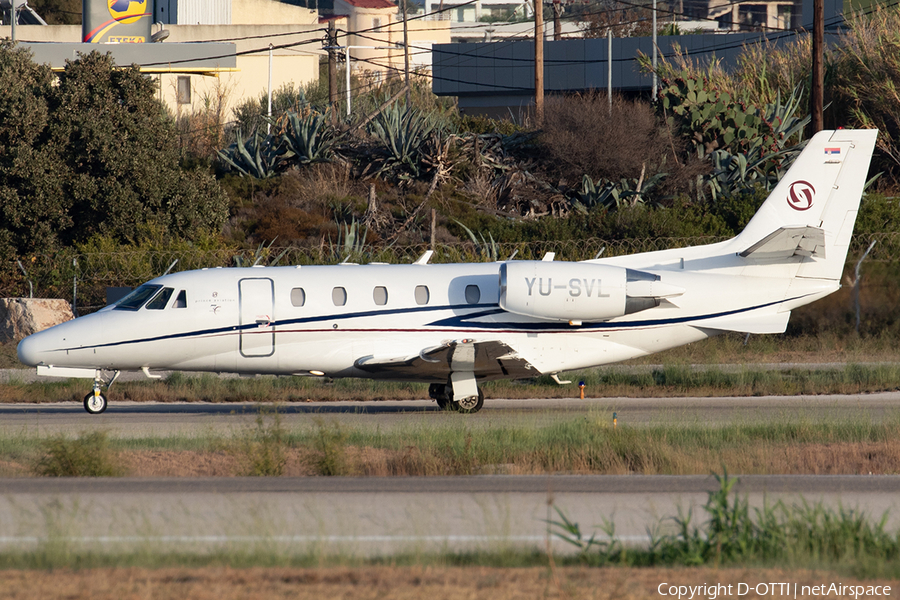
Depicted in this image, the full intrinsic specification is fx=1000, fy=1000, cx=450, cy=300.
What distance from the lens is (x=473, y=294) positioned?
17328 millimetres

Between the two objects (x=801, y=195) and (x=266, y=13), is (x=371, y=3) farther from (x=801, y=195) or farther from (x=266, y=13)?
(x=801, y=195)

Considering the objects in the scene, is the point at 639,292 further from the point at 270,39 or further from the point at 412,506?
the point at 270,39

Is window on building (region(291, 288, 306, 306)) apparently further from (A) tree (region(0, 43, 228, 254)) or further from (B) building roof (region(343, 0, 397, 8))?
(B) building roof (region(343, 0, 397, 8))

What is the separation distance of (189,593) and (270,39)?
6057cm

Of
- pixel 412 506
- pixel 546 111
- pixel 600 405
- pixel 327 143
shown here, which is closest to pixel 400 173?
pixel 327 143

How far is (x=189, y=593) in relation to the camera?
6238mm

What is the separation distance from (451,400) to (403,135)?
20.0 m

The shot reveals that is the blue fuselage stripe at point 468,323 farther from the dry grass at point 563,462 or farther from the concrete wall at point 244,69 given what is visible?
the concrete wall at point 244,69

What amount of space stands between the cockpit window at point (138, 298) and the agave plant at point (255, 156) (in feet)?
63.6

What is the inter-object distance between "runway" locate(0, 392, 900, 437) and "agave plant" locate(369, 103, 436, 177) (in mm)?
18009

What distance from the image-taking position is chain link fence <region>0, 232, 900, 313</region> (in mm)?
26297

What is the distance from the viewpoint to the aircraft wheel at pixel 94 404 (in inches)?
667

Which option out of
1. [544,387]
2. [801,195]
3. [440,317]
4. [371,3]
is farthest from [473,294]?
[371,3]

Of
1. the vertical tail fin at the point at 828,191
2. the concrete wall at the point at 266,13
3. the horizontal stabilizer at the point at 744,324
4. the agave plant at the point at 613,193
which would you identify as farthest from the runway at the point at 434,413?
the concrete wall at the point at 266,13
